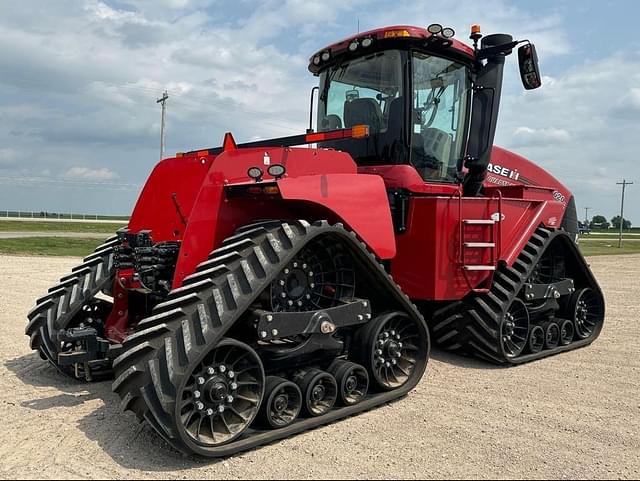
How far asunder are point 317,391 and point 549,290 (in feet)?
12.4

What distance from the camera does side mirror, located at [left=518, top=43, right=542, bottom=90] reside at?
630cm

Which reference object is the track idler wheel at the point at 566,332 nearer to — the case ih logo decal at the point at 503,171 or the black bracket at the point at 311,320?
the case ih logo decal at the point at 503,171

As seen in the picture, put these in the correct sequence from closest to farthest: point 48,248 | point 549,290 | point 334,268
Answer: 1. point 334,268
2. point 549,290
3. point 48,248

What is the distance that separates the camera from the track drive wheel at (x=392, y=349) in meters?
4.76

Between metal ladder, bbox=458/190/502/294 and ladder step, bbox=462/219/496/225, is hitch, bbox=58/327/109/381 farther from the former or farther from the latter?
ladder step, bbox=462/219/496/225

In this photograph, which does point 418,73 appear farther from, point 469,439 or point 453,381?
point 469,439

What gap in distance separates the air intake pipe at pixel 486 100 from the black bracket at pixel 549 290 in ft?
4.96

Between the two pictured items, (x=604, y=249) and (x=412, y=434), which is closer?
(x=412, y=434)

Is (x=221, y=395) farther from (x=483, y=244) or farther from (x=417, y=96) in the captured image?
(x=417, y=96)

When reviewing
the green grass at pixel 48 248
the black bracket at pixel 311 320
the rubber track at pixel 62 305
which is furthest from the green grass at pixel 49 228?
the black bracket at pixel 311 320

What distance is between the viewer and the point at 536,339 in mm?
6754

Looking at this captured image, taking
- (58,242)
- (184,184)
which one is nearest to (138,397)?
(184,184)

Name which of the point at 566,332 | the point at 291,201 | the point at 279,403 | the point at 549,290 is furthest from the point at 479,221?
the point at 279,403

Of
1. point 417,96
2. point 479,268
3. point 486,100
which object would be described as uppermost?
point 486,100
